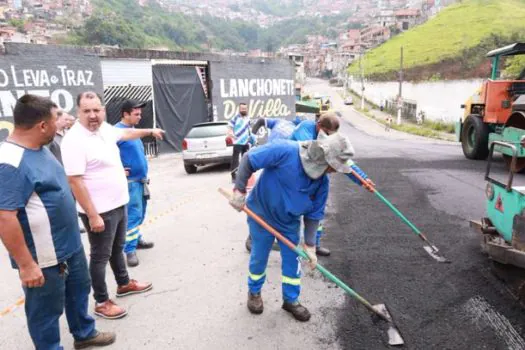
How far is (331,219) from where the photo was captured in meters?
6.02

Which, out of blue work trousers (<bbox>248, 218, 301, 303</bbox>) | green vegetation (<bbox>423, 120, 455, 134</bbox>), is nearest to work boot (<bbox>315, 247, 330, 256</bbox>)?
blue work trousers (<bbox>248, 218, 301, 303</bbox>)

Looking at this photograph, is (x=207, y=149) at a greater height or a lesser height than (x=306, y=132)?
lesser

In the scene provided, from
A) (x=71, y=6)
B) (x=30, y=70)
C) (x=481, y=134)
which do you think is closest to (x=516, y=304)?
(x=481, y=134)

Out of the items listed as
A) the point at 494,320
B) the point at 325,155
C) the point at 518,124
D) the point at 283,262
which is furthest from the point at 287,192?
the point at 518,124

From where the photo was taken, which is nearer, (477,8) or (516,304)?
(516,304)

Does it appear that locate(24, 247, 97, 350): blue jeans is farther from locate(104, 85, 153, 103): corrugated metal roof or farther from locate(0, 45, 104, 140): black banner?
locate(104, 85, 153, 103): corrugated metal roof

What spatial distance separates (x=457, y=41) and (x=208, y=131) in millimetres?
64017

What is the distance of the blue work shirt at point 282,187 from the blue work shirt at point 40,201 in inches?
53.8

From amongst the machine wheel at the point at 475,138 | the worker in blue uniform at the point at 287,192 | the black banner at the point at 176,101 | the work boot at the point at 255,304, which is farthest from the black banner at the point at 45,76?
the machine wheel at the point at 475,138

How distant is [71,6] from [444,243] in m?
178

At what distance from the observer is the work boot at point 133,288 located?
383 centimetres

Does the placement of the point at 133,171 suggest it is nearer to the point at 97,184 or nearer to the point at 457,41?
the point at 97,184

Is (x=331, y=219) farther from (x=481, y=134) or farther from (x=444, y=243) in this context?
(x=481, y=134)

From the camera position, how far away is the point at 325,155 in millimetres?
2982
